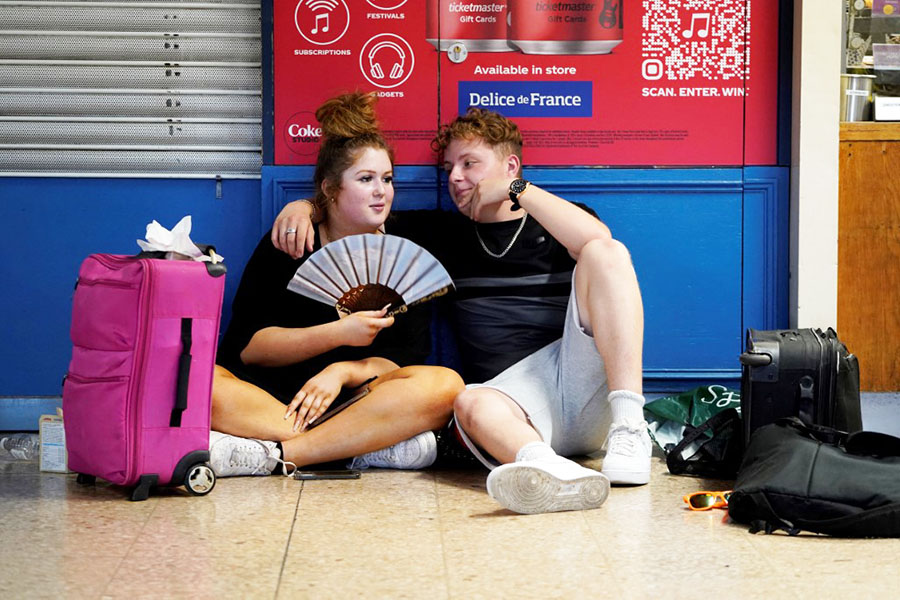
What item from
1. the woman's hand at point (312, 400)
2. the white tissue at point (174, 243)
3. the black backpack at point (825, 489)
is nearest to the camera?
the black backpack at point (825, 489)

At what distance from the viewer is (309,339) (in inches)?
146

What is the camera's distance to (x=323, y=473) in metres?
3.60

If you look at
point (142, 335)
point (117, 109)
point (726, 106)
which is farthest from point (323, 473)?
point (726, 106)

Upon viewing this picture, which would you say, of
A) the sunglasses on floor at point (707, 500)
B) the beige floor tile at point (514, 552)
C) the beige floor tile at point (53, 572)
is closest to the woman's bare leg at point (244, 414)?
the beige floor tile at point (514, 552)

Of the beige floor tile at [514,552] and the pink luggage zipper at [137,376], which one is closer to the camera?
the beige floor tile at [514,552]

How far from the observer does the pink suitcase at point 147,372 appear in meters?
3.22

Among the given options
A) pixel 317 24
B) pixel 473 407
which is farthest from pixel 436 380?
pixel 317 24

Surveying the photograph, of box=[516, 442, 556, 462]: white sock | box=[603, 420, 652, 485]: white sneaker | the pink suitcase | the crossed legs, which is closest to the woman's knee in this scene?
the crossed legs

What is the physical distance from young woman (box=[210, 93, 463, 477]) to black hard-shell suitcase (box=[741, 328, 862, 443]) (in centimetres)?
101

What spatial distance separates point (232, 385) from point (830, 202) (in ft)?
8.14

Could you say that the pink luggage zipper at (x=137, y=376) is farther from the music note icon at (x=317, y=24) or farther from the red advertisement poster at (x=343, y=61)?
the music note icon at (x=317, y=24)

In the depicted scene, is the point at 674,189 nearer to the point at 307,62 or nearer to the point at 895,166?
the point at 895,166

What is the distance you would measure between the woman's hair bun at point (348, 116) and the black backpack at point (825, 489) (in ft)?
6.30

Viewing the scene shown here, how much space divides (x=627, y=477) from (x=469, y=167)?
1.35 meters
